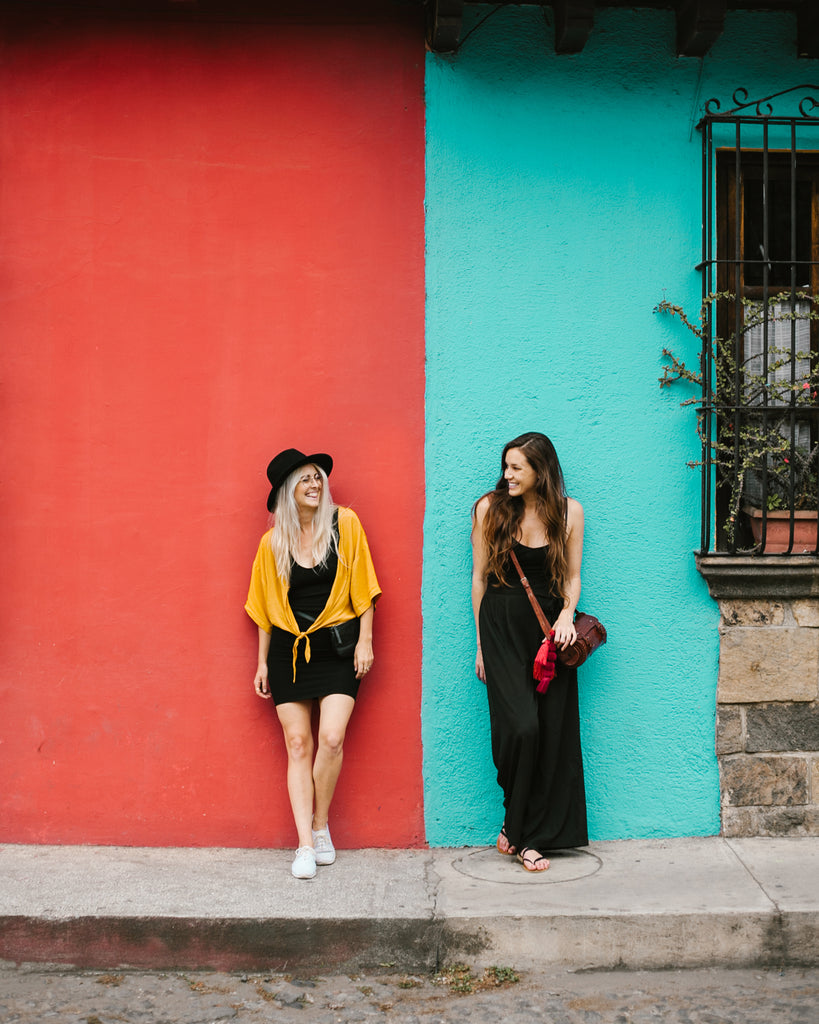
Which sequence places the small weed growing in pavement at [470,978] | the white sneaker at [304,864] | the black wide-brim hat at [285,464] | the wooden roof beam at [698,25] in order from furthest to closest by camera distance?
the wooden roof beam at [698,25] < the black wide-brim hat at [285,464] < the white sneaker at [304,864] < the small weed growing in pavement at [470,978]

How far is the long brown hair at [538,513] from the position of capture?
4.10 m

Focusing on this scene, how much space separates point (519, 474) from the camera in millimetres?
4082

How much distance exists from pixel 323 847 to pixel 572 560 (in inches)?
64.9

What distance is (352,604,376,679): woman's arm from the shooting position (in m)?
4.18

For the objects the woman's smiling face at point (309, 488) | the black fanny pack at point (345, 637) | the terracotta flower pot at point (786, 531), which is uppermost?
the woman's smiling face at point (309, 488)

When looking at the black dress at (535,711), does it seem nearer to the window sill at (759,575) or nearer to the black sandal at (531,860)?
the black sandal at (531,860)

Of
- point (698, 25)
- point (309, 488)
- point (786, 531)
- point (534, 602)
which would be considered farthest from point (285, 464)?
point (698, 25)

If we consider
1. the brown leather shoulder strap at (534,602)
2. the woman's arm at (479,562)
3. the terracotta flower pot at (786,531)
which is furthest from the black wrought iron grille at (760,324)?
the woman's arm at (479,562)

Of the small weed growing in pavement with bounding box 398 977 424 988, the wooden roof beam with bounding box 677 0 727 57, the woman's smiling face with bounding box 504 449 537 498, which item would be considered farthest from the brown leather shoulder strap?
the wooden roof beam with bounding box 677 0 727 57

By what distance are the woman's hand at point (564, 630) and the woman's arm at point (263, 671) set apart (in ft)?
4.17

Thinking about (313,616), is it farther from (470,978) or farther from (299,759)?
(470,978)

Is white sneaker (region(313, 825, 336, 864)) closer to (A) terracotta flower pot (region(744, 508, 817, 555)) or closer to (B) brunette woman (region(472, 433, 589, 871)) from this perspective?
(B) brunette woman (region(472, 433, 589, 871))

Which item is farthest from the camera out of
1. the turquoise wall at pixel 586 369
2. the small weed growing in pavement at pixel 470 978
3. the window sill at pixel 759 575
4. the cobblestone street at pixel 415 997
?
the turquoise wall at pixel 586 369

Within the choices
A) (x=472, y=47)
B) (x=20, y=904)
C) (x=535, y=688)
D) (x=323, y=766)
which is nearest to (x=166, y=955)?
(x=20, y=904)
